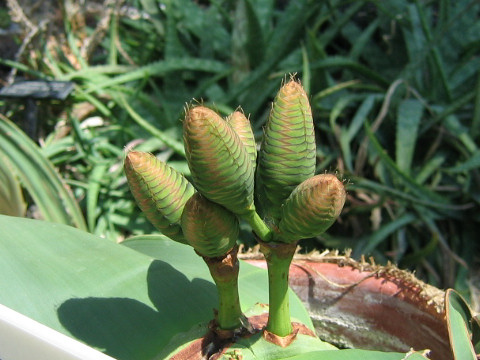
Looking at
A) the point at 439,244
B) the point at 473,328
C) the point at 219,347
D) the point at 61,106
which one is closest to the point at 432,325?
the point at 473,328

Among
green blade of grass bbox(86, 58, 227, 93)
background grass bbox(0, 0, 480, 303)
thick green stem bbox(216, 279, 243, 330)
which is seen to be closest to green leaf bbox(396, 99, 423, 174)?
background grass bbox(0, 0, 480, 303)

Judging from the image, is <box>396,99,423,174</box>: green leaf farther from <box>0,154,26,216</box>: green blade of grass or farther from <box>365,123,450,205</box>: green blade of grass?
<box>0,154,26,216</box>: green blade of grass

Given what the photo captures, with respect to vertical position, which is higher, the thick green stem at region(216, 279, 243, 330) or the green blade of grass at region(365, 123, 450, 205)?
the thick green stem at region(216, 279, 243, 330)

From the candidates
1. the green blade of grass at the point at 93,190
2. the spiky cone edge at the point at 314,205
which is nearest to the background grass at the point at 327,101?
the green blade of grass at the point at 93,190

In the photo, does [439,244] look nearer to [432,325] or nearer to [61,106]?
[432,325]

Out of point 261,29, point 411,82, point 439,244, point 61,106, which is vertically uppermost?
point 261,29

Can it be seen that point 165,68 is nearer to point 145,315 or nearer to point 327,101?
point 327,101

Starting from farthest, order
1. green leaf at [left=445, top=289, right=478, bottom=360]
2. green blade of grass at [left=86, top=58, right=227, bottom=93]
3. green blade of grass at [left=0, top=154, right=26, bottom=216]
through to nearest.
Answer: green blade of grass at [left=86, top=58, right=227, bottom=93] < green blade of grass at [left=0, top=154, right=26, bottom=216] < green leaf at [left=445, top=289, right=478, bottom=360]

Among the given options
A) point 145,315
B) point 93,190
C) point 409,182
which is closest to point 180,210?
point 145,315
